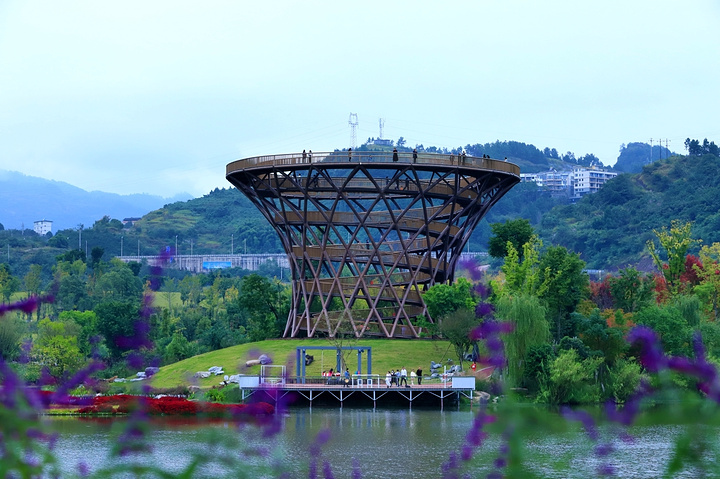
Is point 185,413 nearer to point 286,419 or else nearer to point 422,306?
point 286,419

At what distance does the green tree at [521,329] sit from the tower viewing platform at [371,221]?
367 inches

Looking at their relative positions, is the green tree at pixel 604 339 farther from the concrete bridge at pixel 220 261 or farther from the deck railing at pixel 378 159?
the concrete bridge at pixel 220 261

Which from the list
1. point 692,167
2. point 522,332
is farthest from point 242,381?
point 692,167

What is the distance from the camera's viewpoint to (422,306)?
60.8m

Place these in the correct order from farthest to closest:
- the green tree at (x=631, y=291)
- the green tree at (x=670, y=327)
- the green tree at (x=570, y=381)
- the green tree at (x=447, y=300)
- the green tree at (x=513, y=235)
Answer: the green tree at (x=513, y=235)
the green tree at (x=631, y=291)
the green tree at (x=447, y=300)
the green tree at (x=670, y=327)
the green tree at (x=570, y=381)

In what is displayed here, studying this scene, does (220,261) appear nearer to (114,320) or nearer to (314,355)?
(114,320)

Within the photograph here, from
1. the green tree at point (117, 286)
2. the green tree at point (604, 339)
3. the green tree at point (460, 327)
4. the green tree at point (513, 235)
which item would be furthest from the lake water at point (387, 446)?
the green tree at point (117, 286)

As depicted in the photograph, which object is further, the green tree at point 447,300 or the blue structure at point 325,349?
the green tree at point 447,300

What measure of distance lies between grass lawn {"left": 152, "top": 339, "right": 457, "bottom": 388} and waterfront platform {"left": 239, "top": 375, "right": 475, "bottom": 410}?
7.21ft

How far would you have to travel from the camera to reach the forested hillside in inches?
5635

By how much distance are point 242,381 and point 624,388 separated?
17046 mm

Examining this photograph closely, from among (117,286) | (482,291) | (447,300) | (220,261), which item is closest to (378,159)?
(447,300)

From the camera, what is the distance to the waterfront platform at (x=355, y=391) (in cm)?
4656

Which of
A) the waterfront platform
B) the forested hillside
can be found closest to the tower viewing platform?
the waterfront platform
